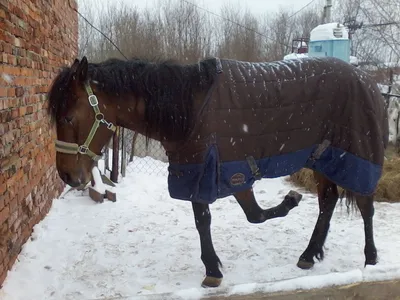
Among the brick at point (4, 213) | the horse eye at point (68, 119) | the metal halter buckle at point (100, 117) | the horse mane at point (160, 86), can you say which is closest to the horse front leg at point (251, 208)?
the horse mane at point (160, 86)

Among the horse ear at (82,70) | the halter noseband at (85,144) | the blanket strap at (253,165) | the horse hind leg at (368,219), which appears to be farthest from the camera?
the horse hind leg at (368,219)

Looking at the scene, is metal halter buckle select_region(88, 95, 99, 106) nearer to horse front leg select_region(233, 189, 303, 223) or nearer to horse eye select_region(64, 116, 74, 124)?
horse eye select_region(64, 116, 74, 124)

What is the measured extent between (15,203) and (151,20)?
16.7 metres

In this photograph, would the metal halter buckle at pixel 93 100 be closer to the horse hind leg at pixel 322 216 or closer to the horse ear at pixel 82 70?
the horse ear at pixel 82 70

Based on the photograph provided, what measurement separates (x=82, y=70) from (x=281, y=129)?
136cm

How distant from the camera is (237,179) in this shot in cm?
261

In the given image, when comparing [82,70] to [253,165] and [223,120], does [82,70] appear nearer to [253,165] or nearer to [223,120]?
[223,120]

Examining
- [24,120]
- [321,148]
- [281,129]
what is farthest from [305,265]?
[24,120]

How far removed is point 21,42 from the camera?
9.86 ft

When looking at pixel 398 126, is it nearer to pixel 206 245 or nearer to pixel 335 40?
pixel 335 40

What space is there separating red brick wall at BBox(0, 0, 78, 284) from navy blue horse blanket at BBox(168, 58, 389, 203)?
1.17m

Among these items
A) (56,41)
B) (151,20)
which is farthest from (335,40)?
(151,20)

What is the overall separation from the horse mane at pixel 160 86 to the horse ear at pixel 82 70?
53 mm

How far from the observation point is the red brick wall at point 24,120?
2.63 metres
